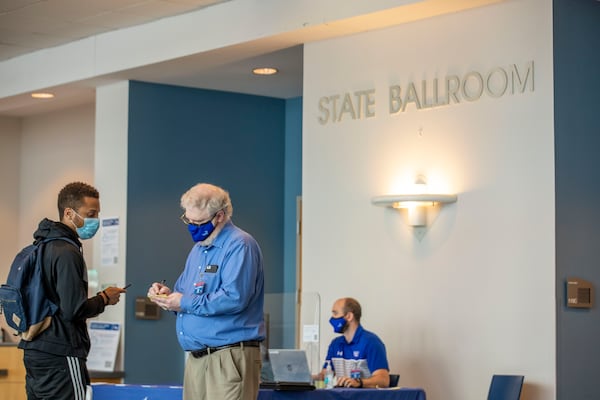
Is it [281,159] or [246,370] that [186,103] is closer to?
[281,159]

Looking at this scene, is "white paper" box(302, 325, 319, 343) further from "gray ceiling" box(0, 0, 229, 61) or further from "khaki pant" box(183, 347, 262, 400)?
"gray ceiling" box(0, 0, 229, 61)

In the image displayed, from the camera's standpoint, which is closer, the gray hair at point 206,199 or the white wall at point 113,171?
the gray hair at point 206,199

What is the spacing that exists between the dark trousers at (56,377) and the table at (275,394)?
28.1 inches

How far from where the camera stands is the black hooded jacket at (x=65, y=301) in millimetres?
4773

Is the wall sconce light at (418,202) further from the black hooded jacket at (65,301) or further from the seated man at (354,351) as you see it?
the black hooded jacket at (65,301)

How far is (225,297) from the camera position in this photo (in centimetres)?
469

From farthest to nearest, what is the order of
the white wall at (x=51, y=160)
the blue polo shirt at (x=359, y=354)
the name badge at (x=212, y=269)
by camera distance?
the white wall at (x=51, y=160), the blue polo shirt at (x=359, y=354), the name badge at (x=212, y=269)

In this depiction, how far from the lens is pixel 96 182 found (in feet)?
30.1

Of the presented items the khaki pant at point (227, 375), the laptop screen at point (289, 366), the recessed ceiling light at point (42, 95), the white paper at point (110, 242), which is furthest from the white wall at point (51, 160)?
the khaki pant at point (227, 375)

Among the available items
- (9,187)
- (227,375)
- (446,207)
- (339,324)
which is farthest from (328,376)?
(9,187)

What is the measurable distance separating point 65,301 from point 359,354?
2258 millimetres

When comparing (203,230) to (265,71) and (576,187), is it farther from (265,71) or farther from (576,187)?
(265,71)

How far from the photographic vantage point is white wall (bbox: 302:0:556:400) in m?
5.99

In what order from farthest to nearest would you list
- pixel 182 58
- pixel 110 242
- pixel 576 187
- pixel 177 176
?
pixel 177 176
pixel 110 242
pixel 182 58
pixel 576 187
